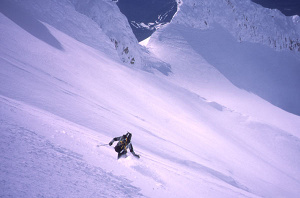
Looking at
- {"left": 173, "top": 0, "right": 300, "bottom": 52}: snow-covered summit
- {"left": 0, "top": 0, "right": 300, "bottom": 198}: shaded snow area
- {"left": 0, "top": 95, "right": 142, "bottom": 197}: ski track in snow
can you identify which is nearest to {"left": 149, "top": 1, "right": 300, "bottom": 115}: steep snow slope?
{"left": 173, "top": 0, "right": 300, "bottom": 52}: snow-covered summit

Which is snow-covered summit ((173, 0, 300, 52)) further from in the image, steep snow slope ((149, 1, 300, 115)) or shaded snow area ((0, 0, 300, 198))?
shaded snow area ((0, 0, 300, 198))

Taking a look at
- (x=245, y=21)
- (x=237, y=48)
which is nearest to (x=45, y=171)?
(x=237, y=48)

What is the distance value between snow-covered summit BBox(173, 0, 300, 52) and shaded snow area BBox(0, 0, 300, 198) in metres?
2.67

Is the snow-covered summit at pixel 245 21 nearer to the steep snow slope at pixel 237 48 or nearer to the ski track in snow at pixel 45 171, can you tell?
the steep snow slope at pixel 237 48

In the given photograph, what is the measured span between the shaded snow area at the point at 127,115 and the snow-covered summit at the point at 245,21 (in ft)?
8.76

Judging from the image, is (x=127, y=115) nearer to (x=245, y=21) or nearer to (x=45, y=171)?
(x=45, y=171)

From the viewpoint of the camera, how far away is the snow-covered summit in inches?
1431

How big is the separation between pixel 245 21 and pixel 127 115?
39.1m

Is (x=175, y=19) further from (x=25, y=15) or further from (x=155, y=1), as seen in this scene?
(x=25, y=15)

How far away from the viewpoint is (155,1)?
135 feet

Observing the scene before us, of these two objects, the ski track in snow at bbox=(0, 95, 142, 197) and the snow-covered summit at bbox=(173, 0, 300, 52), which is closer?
the ski track in snow at bbox=(0, 95, 142, 197)

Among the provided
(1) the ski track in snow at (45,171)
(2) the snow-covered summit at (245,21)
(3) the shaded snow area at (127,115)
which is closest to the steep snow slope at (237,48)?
(2) the snow-covered summit at (245,21)

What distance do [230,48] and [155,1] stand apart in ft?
A: 58.7

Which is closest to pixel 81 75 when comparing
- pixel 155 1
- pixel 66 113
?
pixel 66 113
